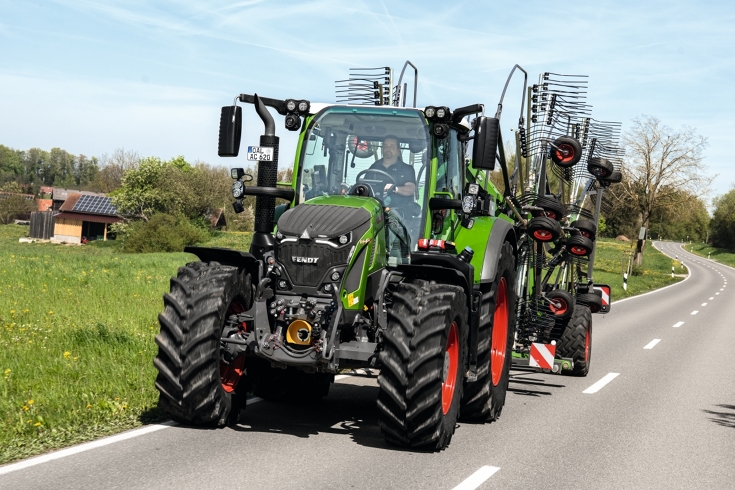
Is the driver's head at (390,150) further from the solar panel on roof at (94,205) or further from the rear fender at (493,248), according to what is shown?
the solar panel on roof at (94,205)

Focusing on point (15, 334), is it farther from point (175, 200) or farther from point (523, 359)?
point (175, 200)

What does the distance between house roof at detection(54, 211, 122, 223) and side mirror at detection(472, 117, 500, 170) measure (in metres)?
86.6

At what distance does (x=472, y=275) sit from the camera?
24.9 ft

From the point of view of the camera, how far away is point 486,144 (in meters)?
7.29

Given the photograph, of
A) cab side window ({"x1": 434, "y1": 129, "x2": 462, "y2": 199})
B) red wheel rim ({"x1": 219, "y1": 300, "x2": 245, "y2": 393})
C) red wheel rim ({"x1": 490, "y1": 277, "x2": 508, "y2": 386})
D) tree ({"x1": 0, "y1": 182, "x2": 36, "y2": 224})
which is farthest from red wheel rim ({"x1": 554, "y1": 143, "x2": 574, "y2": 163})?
tree ({"x1": 0, "y1": 182, "x2": 36, "y2": 224})

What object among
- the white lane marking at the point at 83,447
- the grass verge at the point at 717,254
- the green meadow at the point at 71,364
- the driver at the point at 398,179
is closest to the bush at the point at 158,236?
the green meadow at the point at 71,364

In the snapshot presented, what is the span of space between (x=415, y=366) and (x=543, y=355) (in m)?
4.88

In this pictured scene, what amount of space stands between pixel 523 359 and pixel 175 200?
77.2m

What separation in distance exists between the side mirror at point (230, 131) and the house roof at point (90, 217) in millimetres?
86054

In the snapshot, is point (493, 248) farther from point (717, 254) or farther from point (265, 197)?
point (717, 254)

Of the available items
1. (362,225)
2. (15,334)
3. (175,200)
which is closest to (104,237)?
(175,200)

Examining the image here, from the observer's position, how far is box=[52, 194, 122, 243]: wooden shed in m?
89.9

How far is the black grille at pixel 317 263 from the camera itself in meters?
6.79

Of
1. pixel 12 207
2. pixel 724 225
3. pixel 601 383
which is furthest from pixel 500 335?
pixel 724 225
